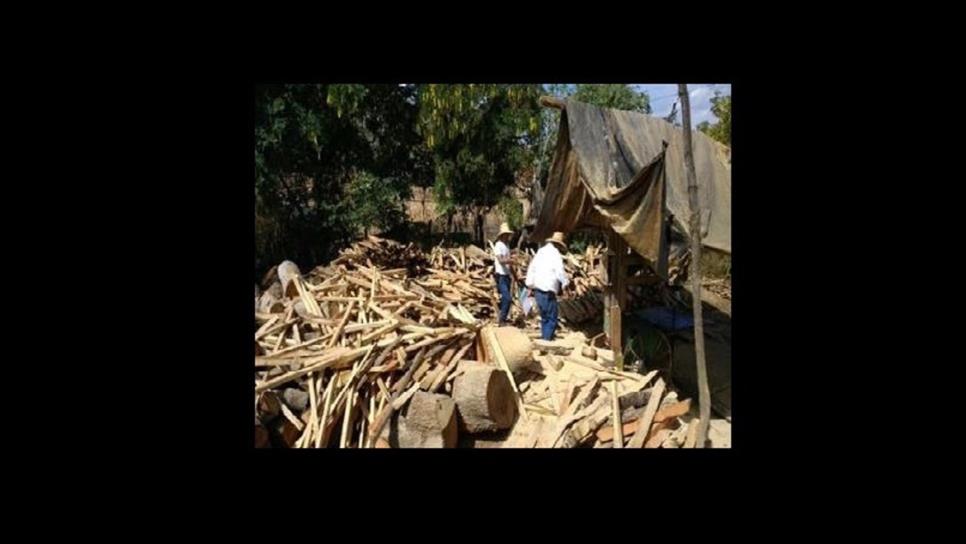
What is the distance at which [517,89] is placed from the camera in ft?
46.0

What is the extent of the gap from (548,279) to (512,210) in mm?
8014

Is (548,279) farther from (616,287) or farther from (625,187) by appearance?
(625,187)

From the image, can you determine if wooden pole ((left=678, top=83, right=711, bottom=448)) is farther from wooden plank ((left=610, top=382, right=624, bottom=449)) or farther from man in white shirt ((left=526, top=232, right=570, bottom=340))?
man in white shirt ((left=526, top=232, right=570, bottom=340))

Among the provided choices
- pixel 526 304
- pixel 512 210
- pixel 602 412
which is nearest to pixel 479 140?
pixel 512 210

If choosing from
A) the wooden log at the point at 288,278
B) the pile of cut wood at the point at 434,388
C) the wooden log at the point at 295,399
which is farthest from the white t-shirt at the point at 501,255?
the wooden log at the point at 295,399

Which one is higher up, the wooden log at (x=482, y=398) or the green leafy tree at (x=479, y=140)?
the green leafy tree at (x=479, y=140)

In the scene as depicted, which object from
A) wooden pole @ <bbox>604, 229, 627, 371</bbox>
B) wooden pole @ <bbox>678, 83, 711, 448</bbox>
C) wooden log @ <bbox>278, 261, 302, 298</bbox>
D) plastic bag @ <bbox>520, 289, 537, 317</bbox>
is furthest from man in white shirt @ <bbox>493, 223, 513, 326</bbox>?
wooden pole @ <bbox>678, 83, 711, 448</bbox>

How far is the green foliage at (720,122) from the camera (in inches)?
624

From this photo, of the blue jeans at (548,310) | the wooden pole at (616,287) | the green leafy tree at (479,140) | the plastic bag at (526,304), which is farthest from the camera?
the green leafy tree at (479,140)

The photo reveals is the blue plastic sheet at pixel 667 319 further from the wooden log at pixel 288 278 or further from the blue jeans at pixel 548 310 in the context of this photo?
the wooden log at pixel 288 278

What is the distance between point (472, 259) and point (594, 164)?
631 centimetres

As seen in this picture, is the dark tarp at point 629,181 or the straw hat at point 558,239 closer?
the dark tarp at point 629,181

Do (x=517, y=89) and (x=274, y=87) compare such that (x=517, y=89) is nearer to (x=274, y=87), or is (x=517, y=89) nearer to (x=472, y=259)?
(x=472, y=259)

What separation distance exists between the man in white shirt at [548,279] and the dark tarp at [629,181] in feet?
1.14
